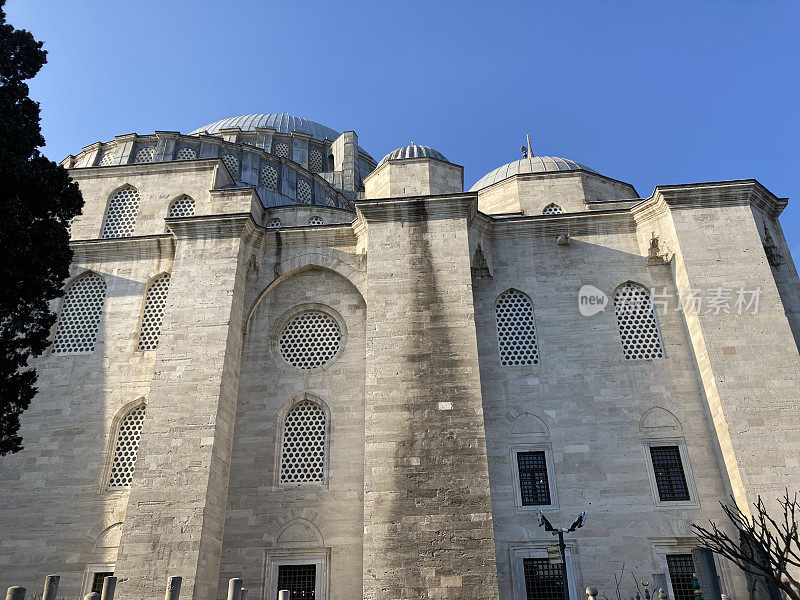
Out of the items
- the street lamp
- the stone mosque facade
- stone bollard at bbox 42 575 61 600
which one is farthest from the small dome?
stone bollard at bbox 42 575 61 600

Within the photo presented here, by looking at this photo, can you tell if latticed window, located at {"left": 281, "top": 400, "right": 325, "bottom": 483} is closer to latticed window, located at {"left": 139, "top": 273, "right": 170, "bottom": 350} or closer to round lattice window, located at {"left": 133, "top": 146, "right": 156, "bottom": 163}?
latticed window, located at {"left": 139, "top": 273, "right": 170, "bottom": 350}

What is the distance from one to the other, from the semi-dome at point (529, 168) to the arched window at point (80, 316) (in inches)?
374

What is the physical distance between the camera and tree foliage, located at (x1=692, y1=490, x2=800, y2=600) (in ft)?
22.1

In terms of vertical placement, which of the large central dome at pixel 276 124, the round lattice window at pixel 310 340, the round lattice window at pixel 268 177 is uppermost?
the large central dome at pixel 276 124

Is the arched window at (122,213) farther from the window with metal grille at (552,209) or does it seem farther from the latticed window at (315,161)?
the window with metal grille at (552,209)

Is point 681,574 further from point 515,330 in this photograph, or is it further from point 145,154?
point 145,154

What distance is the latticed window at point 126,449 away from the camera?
11.6m

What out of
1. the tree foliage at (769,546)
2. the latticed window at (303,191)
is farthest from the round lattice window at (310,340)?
the tree foliage at (769,546)

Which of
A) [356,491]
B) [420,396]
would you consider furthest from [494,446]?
[356,491]

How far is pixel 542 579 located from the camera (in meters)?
10.2

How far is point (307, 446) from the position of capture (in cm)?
1152

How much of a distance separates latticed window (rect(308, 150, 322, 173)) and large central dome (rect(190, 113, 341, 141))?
84cm

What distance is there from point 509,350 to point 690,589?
489 cm

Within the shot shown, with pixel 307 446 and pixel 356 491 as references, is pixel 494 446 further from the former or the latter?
pixel 307 446
